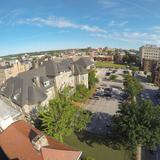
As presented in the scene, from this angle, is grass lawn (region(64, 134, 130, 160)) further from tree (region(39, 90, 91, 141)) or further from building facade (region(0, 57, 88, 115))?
building facade (region(0, 57, 88, 115))

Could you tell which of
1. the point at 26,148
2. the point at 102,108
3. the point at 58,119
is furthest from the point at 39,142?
the point at 102,108

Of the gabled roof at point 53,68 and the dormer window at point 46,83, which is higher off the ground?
the gabled roof at point 53,68

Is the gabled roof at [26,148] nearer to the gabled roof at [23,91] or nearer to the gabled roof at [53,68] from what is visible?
the gabled roof at [23,91]

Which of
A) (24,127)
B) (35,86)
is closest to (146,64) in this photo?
(35,86)

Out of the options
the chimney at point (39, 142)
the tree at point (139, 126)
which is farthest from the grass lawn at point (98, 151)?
the chimney at point (39, 142)

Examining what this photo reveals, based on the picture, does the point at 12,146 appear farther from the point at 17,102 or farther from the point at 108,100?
the point at 108,100
